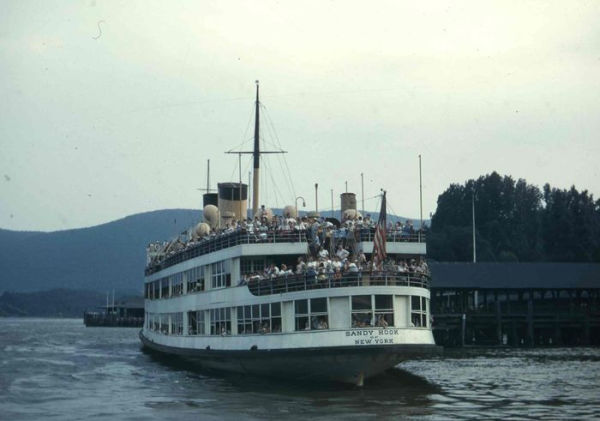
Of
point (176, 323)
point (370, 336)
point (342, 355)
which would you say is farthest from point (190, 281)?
point (370, 336)

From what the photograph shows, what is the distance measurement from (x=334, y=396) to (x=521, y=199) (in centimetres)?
13024

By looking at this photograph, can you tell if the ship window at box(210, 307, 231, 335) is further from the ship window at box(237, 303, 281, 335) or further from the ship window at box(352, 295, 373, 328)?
the ship window at box(352, 295, 373, 328)

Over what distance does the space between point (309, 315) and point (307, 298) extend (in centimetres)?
69

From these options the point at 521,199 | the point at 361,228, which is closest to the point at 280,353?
the point at 361,228

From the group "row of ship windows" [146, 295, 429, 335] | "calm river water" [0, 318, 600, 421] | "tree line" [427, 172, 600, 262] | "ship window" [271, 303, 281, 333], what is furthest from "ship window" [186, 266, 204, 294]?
"tree line" [427, 172, 600, 262]

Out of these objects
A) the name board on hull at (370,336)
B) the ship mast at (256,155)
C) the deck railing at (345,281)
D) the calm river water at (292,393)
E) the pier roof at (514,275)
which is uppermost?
the ship mast at (256,155)

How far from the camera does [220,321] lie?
150 feet

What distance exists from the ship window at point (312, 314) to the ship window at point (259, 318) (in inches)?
49.5

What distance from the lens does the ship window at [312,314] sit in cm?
3878

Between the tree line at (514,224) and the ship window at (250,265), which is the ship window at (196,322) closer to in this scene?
the ship window at (250,265)

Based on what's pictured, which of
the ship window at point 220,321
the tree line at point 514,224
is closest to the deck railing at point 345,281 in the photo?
the ship window at point 220,321

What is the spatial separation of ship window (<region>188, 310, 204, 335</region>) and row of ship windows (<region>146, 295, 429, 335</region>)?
1.75 m

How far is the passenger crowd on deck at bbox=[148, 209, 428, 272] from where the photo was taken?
39375mm

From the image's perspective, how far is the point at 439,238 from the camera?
141 m
